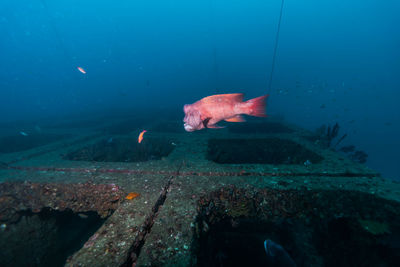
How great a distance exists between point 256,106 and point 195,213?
206 centimetres

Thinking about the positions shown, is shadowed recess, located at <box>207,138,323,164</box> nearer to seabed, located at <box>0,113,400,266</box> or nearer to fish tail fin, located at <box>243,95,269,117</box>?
seabed, located at <box>0,113,400,266</box>

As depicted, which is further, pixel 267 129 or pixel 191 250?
pixel 267 129

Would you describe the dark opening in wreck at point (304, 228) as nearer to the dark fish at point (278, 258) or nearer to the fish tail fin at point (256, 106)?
the dark fish at point (278, 258)

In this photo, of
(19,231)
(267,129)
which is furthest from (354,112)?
(19,231)

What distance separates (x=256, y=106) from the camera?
273 centimetres

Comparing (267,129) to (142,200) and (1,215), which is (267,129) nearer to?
(142,200)

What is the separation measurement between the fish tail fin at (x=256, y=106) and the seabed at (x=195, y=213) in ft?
3.73

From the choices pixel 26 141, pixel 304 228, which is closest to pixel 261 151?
pixel 304 228

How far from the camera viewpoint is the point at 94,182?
2.58 m

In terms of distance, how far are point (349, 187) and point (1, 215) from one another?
19.0 feet

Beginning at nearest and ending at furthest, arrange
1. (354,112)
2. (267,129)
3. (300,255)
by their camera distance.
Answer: (300,255), (267,129), (354,112)

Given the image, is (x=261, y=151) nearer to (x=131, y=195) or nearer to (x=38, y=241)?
(x=131, y=195)

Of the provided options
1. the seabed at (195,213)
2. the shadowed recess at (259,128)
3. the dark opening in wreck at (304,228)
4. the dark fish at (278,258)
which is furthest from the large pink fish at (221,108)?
the shadowed recess at (259,128)

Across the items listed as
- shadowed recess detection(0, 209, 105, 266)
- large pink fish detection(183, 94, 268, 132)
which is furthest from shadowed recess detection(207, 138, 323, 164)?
shadowed recess detection(0, 209, 105, 266)
